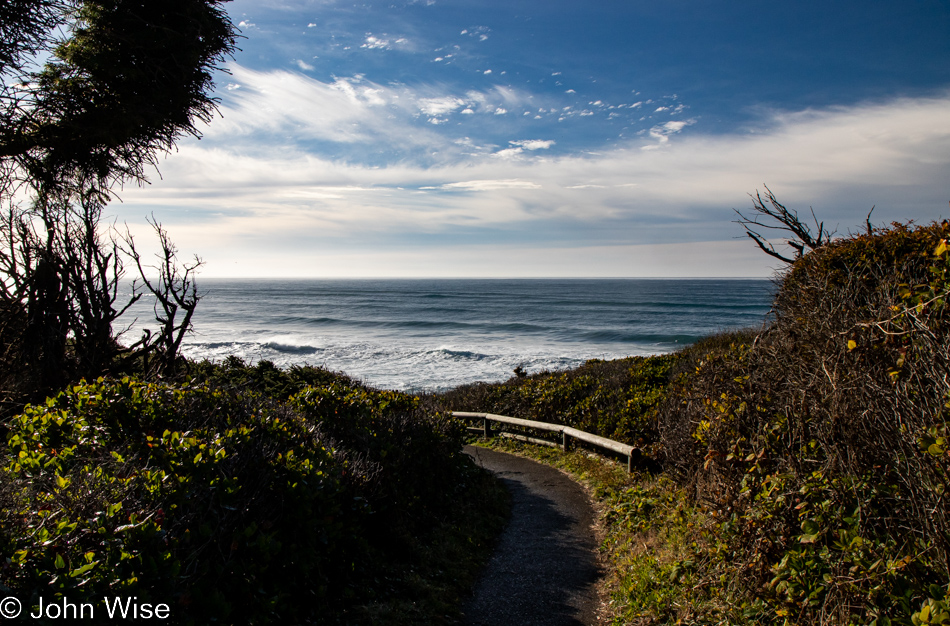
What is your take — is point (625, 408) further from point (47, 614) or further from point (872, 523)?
point (47, 614)

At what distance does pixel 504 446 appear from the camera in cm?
1141

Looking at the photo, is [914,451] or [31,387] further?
[31,387]

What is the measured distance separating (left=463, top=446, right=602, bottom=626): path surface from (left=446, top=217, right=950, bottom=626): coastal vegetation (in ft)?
1.23

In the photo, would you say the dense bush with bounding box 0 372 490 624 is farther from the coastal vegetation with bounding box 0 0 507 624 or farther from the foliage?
the foliage

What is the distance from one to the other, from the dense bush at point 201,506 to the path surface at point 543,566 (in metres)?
0.98

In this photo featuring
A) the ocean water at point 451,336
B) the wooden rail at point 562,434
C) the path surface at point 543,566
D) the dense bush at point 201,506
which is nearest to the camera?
the dense bush at point 201,506

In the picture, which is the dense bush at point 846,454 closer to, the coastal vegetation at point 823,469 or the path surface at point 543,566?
the coastal vegetation at point 823,469

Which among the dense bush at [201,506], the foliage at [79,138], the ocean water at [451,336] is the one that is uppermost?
the foliage at [79,138]

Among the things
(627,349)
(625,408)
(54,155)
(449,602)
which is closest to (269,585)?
(449,602)

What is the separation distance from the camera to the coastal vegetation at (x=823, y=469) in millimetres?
2498

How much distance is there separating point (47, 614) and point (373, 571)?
9.90 ft

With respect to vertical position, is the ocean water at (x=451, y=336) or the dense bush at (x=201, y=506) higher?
the dense bush at (x=201, y=506)

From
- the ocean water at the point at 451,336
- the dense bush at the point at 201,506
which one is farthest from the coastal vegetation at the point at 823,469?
the ocean water at the point at 451,336

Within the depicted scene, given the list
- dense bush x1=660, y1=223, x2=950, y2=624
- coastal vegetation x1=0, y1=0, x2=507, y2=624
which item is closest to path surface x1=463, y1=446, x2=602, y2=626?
coastal vegetation x1=0, y1=0, x2=507, y2=624
